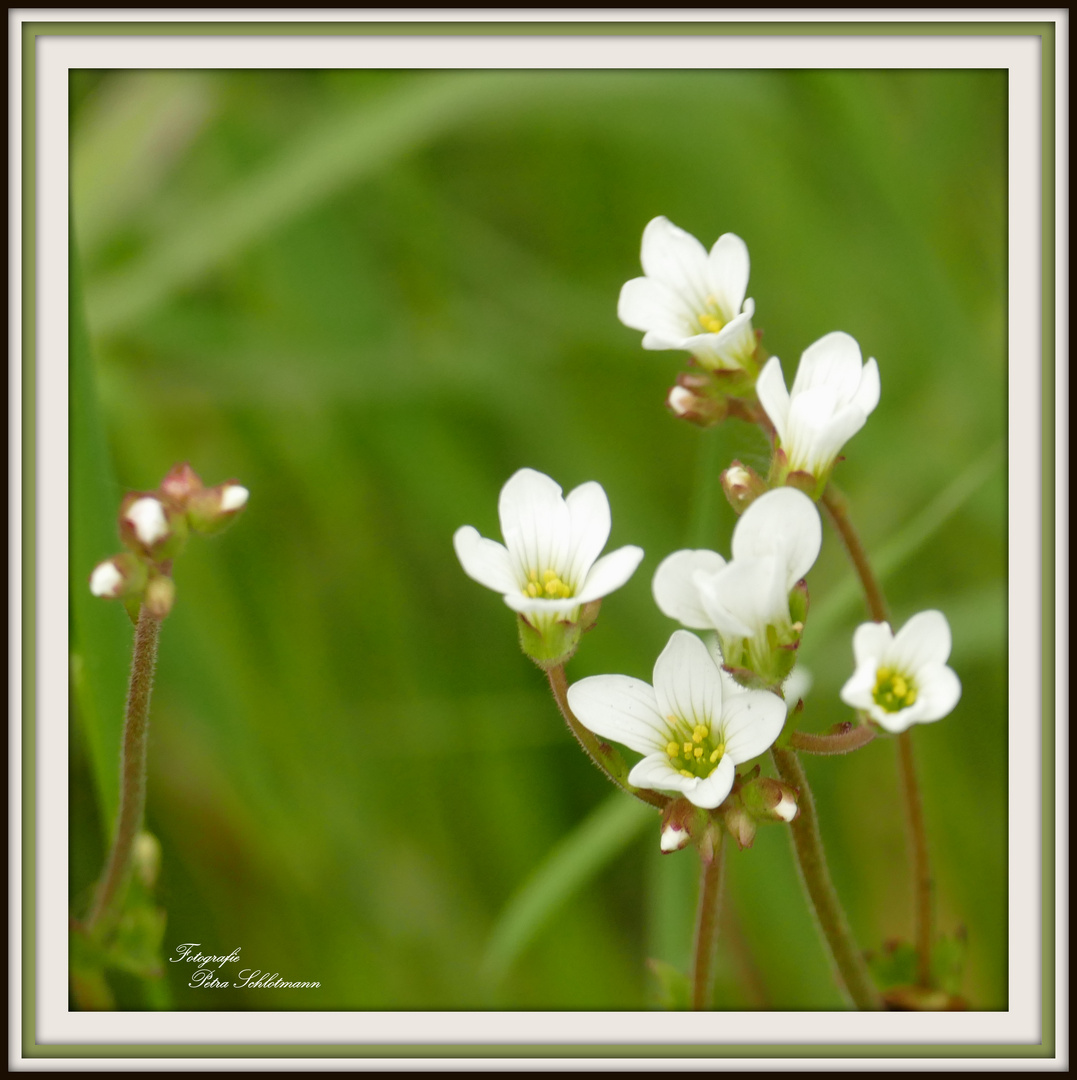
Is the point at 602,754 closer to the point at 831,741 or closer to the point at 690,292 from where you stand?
the point at 831,741

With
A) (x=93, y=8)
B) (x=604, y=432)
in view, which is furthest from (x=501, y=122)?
(x=93, y=8)

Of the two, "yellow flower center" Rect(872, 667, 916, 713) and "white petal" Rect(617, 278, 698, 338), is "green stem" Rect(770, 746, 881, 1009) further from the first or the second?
"white petal" Rect(617, 278, 698, 338)

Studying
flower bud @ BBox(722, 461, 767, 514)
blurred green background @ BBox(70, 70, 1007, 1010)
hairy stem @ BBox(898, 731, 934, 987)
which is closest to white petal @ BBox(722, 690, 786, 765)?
flower bud @ BBox(722, 461, 767, 514)

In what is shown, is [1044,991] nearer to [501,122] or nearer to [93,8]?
[93,8]

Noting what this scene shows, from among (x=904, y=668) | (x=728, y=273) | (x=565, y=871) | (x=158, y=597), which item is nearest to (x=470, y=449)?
(x=565, y=871)

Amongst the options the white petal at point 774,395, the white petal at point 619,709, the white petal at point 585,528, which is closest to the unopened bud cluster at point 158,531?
the white petal at point 585,528

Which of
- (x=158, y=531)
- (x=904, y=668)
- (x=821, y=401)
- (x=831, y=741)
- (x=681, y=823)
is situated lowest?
(x=681, y=823)
